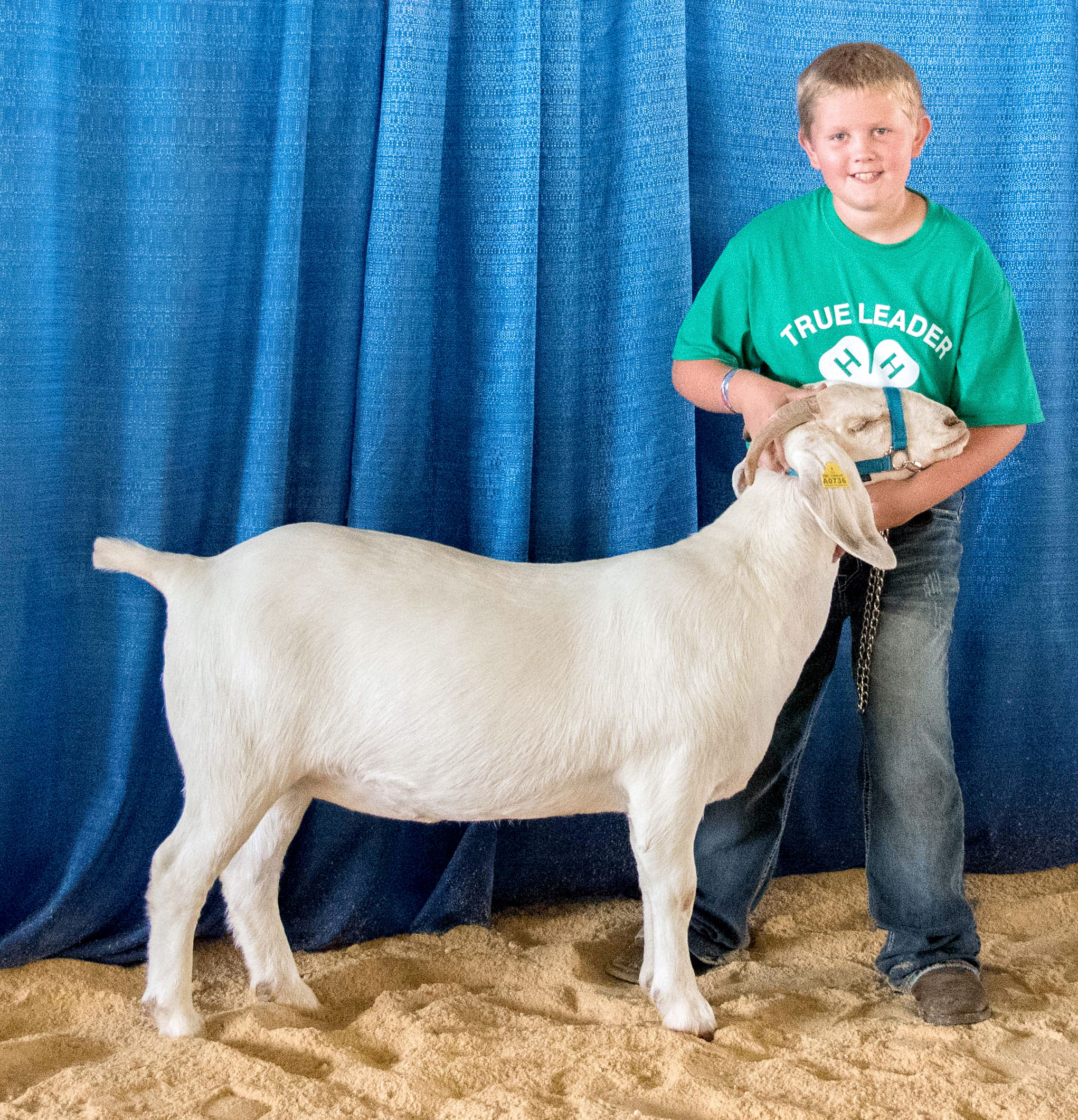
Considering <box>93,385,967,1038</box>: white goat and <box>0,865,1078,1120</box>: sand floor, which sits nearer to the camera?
<box>0,865,1078,1120</box>: sand floor

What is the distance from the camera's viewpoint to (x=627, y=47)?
9.66 ft

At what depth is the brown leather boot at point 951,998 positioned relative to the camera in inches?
98.6

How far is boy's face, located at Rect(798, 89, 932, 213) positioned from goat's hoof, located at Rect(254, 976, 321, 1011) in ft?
6.72

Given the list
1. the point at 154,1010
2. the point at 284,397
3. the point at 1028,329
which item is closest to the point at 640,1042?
the point at 154,1010

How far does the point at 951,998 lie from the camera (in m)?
2.53

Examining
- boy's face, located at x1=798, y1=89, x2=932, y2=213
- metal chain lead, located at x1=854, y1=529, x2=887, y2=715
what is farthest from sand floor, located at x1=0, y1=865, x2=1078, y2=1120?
boy's face, located at x1=798, y1=89, x2=932, y2=213

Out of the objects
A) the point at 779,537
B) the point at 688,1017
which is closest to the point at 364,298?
the point at 779,537

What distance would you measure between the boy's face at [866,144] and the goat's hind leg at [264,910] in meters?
1.74

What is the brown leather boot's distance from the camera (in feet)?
8.21

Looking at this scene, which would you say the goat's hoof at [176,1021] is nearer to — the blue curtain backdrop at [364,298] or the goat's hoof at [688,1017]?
the blue curtain backdrop at [364,298]

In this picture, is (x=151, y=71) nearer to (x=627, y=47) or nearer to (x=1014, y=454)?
(x=627, y=47)

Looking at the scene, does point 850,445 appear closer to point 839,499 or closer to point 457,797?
point 839,499

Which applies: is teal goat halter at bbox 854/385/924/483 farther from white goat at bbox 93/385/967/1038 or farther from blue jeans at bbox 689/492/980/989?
blue jeans at bbox 689/492/980/989

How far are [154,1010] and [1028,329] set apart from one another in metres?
2.86
